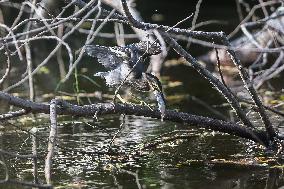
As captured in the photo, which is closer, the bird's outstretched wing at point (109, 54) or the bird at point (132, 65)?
the bird at point (132, 65)

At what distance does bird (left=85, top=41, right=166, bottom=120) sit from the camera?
3.88 m

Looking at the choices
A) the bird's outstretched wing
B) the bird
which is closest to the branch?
the bird

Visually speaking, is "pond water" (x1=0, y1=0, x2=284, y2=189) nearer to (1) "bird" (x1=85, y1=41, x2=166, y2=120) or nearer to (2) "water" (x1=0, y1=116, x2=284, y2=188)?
(2) "water" (x1=0, y1=116, x2=284, y2=188)

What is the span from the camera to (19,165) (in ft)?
13.2

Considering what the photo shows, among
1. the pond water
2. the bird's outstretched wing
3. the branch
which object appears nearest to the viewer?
the branch

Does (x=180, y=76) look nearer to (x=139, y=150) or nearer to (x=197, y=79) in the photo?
(x=197, y=79)

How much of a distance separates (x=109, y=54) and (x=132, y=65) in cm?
25

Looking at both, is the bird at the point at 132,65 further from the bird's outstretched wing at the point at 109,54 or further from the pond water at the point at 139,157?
the pond water at the point at 139,157

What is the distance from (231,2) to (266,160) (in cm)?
1129

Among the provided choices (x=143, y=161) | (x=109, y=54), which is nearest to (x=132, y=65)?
(x=109, y=54)

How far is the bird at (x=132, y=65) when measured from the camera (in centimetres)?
388

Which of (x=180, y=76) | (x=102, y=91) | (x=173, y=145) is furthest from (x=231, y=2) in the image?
(x=173, y=145)

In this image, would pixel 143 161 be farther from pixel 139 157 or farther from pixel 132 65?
pixel 132 65

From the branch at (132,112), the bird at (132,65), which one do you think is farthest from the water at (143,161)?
the bird at (132,65)
